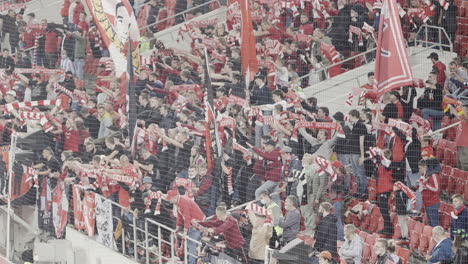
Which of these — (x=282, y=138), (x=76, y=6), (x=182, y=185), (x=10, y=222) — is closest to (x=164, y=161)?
(x=182, y=185)

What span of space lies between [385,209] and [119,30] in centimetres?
423

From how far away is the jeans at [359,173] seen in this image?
11034 mm

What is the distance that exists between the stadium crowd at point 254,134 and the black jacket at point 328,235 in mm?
11

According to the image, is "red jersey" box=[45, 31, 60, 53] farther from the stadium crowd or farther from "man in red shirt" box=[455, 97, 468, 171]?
"man in red shirt" box=[455, 97, 468, 171]

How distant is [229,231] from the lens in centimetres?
1134

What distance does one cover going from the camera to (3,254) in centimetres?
1421

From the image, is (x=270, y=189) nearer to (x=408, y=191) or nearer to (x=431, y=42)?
(x=408, y=191)

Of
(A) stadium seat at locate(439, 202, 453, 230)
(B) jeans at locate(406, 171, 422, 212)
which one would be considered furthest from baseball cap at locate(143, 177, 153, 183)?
(A) stadium seat at locate(439, 202, 453, 230)

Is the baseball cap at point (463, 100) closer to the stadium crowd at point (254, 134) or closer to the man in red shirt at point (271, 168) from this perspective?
the stadium crowd at point (254, 134)

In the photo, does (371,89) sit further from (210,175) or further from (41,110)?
(41,110)

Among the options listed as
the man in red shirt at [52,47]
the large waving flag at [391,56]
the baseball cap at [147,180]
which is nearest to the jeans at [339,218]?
the large waving flag at [391,56]

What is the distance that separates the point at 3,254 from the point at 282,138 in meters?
3.85

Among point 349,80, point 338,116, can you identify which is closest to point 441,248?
point 338,116

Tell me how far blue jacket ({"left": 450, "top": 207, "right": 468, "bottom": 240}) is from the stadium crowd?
0.04ft
